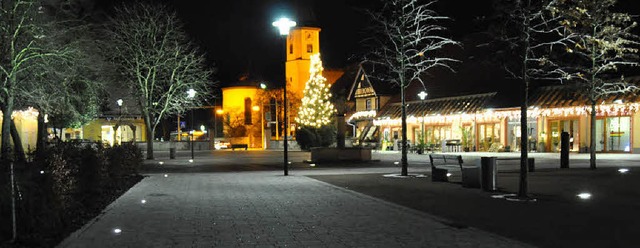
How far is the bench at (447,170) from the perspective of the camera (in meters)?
17.3

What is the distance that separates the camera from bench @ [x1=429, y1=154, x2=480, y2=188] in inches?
682

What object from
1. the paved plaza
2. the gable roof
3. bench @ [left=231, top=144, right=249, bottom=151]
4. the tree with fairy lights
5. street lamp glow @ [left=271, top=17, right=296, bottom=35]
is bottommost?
bench @ [left=231, top=144, right=249, bottom=151]

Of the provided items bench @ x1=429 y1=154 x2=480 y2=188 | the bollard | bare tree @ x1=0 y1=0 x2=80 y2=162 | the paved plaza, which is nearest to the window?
the bollard

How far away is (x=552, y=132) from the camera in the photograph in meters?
44.4

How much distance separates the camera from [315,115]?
57.3m

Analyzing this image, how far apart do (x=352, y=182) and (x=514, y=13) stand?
784 cm

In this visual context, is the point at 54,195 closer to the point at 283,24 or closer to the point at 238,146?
the point at 283,24

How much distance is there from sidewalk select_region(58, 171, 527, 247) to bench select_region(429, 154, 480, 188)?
3.48 metres

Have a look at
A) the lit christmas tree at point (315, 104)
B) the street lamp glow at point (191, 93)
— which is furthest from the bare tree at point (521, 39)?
the lit christmas tree at point (315, 104)

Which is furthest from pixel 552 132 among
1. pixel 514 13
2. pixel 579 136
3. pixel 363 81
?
pixel 514 13

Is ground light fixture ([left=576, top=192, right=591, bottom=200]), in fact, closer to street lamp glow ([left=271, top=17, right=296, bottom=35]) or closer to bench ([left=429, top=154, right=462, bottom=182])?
bench ([left=429, top=154, right=462, bottom=182])

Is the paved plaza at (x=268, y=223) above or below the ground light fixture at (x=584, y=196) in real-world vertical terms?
below

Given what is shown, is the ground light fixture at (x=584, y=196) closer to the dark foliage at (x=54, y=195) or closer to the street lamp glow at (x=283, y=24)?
the dark foliage at (x=54, y=195)

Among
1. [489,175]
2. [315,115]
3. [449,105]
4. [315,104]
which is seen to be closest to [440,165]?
[489,175]
